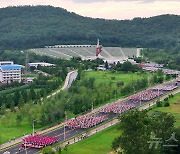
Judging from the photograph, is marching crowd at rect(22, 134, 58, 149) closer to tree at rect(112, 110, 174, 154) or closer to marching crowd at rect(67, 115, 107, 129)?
marching crowd at rect(67, 115, 107, 129)

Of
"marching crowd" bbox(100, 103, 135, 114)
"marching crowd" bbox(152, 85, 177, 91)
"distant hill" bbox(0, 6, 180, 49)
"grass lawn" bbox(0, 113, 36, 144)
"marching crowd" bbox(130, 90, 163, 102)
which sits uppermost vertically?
"distant hill" bbox(0, 6, 180, 49)

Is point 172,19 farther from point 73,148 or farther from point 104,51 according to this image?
point 73,148

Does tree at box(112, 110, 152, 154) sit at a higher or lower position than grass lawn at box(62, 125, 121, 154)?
higher

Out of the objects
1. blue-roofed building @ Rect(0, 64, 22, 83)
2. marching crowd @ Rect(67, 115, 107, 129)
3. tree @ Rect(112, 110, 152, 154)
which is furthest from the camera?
blue-roofed building @ Rect(0, 64, 22, 83)

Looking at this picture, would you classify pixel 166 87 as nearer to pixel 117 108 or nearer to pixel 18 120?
pixel 117 108

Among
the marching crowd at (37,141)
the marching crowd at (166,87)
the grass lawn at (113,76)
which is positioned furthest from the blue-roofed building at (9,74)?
the marching crowd at (37,141)

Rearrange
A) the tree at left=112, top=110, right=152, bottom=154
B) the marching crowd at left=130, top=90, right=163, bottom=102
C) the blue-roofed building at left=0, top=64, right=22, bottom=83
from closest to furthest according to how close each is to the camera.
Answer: the tree at left=112, top=110, right=152, bottom=154
the marching crowd at left=130, top=90, right=163, bottom=102
the blue-roofed building at left=0, top=64, right=22, bottom=83

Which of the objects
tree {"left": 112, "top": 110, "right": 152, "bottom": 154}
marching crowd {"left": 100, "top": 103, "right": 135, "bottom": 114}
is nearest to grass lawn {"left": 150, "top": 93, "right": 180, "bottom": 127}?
marching crowd {"left": 100, "top": 103, "right": 135, "bottom": 114}
